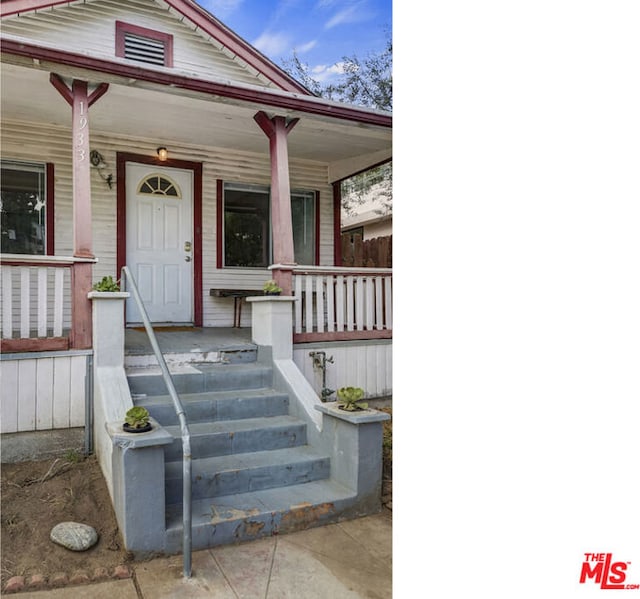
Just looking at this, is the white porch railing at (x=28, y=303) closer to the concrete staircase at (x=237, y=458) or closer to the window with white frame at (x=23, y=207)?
the concrete staircase at (x=237, y=458)

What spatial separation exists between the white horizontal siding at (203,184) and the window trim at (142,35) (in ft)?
3.05

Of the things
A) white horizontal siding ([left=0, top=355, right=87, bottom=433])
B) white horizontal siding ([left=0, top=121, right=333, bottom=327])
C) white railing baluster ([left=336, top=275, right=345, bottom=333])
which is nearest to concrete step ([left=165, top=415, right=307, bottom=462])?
white horizontal siding ([left=0, top=355, right=87, bottom=433])

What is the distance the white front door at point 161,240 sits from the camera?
5.61 metres

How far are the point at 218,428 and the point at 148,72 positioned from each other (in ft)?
9.47

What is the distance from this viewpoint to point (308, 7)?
3750 millimetres

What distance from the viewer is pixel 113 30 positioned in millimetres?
5434

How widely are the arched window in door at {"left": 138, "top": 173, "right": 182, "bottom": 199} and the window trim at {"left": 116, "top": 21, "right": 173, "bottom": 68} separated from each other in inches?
50.1

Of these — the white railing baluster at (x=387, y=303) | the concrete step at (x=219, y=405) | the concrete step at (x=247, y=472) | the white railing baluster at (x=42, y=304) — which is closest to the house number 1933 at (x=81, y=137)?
the white railing baluster at (x=42, y=304)

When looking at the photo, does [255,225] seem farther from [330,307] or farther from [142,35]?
[142,35]
